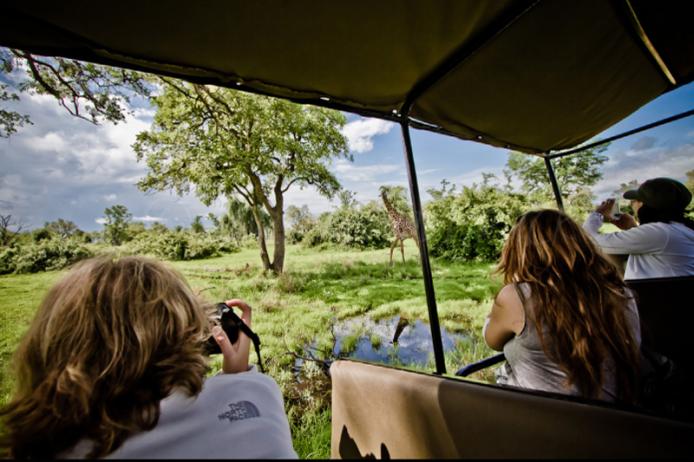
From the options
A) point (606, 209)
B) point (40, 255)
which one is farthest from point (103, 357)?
point (40, 255)

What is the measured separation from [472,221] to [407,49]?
893 cm

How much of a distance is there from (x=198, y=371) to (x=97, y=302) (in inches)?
11.5

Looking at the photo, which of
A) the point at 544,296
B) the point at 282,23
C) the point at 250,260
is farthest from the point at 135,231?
the point at 544,296

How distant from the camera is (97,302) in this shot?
643 mm

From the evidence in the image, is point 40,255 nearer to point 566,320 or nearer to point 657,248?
point 566,320

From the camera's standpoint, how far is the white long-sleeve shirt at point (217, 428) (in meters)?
0.46

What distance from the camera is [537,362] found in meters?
1.00

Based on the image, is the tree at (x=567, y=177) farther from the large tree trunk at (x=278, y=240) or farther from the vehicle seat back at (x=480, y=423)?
the vehicle seat back at (x=480, y=423)

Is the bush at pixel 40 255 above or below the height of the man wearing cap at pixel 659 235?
above

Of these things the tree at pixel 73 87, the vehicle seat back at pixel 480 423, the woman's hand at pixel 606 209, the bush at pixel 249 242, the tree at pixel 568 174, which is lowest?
the vehicle seat back at pixel 480 423

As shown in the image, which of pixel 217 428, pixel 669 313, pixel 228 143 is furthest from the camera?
pixel 228 143

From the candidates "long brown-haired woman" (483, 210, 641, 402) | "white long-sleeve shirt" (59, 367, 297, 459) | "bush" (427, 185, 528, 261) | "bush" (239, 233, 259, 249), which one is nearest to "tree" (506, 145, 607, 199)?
"bush" (427, 185, 528, 261)

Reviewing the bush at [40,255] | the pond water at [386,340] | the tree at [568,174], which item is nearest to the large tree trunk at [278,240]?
the pond water at [386,340]

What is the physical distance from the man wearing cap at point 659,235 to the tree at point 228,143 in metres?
8.20
